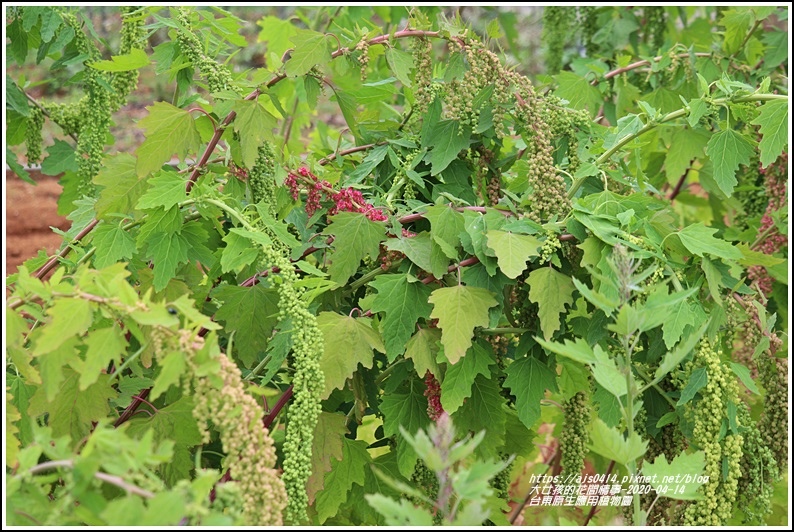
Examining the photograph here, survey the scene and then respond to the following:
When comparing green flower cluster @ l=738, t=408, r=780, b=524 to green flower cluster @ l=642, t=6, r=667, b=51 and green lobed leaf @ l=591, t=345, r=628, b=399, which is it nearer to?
green lobed leaf @ l=591, t=345, r=628, b=399

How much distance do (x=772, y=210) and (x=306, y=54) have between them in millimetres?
1707

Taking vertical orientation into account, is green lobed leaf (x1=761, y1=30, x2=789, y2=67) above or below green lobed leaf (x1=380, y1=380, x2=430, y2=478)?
above

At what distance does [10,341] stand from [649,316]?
48.7 inches

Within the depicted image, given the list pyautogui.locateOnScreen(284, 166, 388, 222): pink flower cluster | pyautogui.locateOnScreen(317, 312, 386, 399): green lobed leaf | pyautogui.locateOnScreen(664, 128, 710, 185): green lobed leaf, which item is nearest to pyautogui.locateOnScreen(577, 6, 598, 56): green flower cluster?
pyautogui.locateOnScreen(664, 128, 710, 185): green lobed leaf

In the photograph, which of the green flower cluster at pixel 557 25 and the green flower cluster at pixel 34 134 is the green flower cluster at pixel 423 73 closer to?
the green flower cluster at pixel 34 134

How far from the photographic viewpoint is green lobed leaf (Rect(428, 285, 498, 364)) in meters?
2.05

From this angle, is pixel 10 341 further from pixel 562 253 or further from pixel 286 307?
pixel 562 253

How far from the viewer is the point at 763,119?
2342 millimetres

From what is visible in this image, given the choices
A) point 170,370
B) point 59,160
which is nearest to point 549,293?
point 170,370

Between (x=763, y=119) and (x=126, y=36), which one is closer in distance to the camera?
(x=763, y=119)

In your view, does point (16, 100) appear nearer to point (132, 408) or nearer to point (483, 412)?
point (132, 408)

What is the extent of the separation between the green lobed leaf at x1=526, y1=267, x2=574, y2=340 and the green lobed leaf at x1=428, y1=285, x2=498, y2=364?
0.33 feet

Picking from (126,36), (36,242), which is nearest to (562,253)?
(126,36)

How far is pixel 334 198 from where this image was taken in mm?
2322
